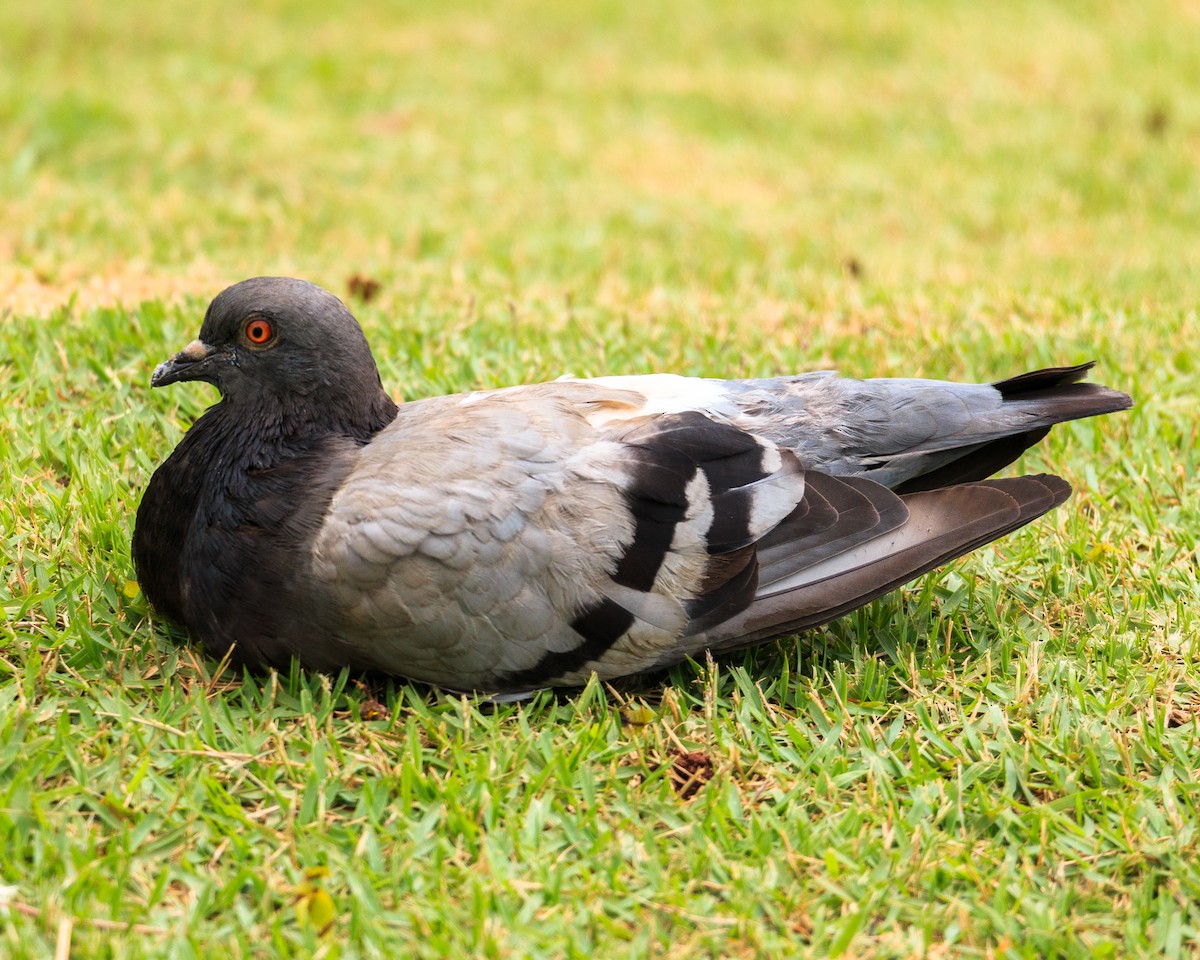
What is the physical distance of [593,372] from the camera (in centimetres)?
509

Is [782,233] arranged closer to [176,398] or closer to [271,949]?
[176,398]

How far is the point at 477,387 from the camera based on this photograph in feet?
16.1

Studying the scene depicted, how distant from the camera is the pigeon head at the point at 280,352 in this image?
357cm

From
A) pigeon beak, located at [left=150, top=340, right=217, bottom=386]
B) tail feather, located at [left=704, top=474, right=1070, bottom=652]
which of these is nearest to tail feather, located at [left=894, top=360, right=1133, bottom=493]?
tail feather, located at [left=704, top=474, right=1070, bottom=652]

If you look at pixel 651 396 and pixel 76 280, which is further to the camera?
pixel 76 280

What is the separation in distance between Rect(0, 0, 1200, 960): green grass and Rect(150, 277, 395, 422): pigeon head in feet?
2.12

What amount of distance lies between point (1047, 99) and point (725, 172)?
2.96 m

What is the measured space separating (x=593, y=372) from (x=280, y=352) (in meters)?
1.71

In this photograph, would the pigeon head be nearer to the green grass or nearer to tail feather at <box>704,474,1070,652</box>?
the green grass

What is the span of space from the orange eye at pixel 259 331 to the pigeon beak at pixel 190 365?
12cm

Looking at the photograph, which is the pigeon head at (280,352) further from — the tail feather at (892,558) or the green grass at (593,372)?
the tail feather at (892,558)

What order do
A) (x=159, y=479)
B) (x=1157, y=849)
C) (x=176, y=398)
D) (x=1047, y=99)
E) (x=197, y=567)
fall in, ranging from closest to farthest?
(x=1157, y=849) → (x=197, y=567) → (x=159, y=479) → (x=176, y=398) → (x=1047, y=99)

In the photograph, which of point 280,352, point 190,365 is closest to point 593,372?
point 280,352

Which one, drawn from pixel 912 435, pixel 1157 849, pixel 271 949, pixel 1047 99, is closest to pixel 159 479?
pixel 271 949
